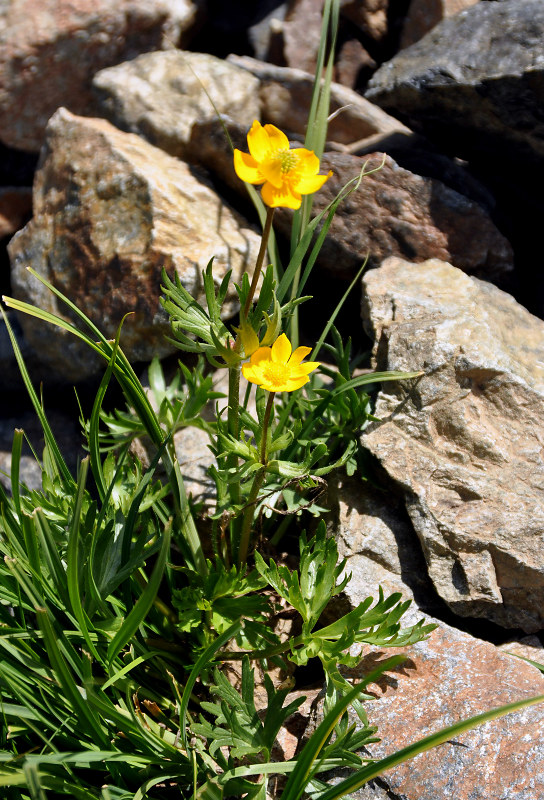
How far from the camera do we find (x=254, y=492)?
8.05 ft

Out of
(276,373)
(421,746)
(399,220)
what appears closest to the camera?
(421,746)

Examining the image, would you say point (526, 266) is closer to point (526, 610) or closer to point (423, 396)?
point (423, 396)

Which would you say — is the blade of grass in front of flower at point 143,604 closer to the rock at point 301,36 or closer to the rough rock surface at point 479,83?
the rough rock surface at point 479,83

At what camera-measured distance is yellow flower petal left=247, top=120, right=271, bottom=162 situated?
2182 millimetres

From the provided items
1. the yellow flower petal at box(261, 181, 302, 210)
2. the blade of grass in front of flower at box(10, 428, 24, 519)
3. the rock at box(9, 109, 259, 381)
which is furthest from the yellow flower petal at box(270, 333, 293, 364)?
the rock at box(9, 109, 259, 381)

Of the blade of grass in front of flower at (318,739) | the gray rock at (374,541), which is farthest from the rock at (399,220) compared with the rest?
the blade of grass in front of flower at (318,739)

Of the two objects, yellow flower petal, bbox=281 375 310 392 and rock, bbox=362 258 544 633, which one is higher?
yellow flower petal, bbox=281 375 310 392

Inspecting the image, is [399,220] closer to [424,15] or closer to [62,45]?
[424,15]

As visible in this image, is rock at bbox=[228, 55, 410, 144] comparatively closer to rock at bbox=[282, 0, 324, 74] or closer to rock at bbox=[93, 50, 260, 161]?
rock at bbox=[93, 50, 260, 161]

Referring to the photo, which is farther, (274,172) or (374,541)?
(374,541)

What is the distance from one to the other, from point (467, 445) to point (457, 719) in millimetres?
1030

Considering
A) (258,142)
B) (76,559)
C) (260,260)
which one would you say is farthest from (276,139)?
(76,559)

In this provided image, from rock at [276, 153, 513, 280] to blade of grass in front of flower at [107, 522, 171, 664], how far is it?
204cm

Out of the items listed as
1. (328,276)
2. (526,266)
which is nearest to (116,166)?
(328,276)
